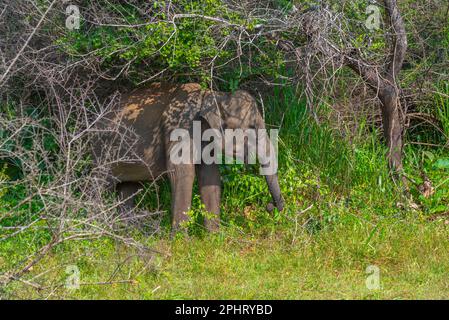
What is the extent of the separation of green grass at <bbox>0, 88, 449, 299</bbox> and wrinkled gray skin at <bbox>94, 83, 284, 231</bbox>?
24 centimetres

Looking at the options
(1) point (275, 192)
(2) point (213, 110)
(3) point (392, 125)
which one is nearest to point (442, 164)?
(3) point (392, 125)

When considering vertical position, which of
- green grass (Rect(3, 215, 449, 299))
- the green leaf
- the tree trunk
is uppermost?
the tree trunk

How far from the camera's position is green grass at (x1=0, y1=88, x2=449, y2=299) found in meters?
7.79

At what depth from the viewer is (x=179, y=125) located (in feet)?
30.7

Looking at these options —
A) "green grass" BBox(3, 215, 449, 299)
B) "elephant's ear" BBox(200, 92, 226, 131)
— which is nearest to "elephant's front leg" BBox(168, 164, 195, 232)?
"green grass" BBox(3, 215, 449, 299)

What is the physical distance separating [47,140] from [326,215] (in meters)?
3.33

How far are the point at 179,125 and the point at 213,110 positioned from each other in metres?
0.38

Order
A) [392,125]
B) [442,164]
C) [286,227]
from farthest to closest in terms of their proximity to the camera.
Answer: [442,164], [392,125], [286,227]

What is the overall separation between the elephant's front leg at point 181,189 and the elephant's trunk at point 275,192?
810 mm

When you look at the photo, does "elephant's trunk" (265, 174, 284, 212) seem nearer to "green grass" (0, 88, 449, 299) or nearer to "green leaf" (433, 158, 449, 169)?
"green grass" (0, 88, 449, 299)

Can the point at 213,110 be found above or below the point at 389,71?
below

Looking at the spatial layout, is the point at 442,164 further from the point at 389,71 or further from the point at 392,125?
the point at 389,71

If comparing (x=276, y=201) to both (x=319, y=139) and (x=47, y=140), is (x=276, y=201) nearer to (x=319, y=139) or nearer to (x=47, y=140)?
(x=319, y=139)

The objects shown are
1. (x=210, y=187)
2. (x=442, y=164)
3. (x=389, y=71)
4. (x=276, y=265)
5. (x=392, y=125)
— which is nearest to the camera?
(x=276, y=265)
